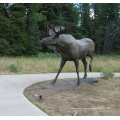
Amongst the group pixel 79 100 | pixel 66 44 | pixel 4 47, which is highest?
pixel 66 44

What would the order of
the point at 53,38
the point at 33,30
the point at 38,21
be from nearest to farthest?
the point at 53,38, the point at 33,30, the point at 38,21

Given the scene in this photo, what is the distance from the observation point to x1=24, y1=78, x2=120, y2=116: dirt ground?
4.44m

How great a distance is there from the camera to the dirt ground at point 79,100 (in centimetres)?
444

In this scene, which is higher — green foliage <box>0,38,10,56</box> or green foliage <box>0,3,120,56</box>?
green foliage <box>0,3,120,56</box>

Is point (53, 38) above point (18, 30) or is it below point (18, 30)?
above

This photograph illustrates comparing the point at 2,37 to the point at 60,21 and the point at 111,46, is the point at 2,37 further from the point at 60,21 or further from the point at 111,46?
the point at 111,46

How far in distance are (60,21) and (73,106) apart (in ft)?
75.5

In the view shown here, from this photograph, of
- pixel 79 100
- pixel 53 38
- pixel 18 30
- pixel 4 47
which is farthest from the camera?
pixel 18 30

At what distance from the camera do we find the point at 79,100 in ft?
18.0

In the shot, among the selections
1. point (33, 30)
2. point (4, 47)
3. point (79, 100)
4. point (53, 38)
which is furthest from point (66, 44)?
point (33, 30)

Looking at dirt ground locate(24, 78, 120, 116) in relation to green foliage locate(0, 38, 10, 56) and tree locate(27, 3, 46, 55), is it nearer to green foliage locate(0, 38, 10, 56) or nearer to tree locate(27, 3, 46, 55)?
green foliage locate(0, 38, 10, 56)

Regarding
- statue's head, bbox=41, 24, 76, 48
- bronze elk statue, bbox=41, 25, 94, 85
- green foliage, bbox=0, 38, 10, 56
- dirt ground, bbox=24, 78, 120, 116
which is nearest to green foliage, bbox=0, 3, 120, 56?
green foliage, bbox=0, 38, 10, 56

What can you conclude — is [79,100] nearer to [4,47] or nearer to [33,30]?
[4,47]

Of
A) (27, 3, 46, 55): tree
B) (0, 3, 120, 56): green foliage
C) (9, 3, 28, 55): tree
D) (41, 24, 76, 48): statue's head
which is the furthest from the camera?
(27, 3, 46, 55): tree
